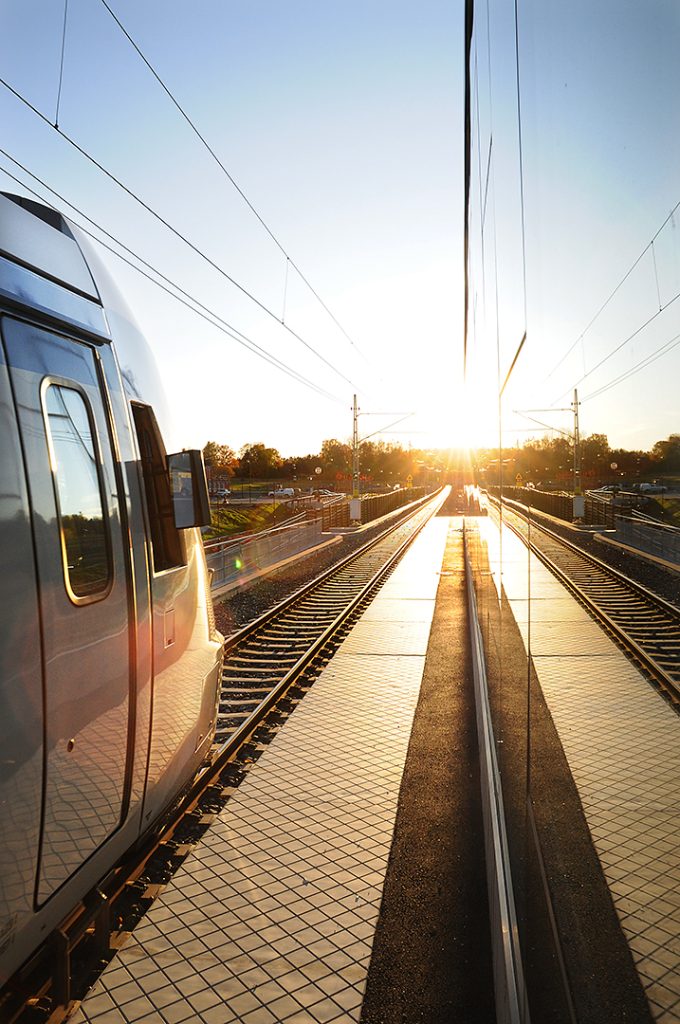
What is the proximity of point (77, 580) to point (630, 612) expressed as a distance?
2.13 metres

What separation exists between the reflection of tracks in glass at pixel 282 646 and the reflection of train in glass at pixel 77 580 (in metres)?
2.53

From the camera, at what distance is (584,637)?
96.3 inches

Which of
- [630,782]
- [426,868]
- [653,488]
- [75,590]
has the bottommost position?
[426,868]

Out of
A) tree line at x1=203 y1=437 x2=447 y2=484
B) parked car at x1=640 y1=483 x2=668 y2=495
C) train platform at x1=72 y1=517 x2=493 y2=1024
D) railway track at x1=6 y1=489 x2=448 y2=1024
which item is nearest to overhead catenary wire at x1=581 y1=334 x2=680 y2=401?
parked car at x1=640 y1=483 x2=668 y2=495

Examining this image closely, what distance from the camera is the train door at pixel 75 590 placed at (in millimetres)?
2908

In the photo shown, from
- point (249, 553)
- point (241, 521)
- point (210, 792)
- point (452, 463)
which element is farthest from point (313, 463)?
point (210, 792)

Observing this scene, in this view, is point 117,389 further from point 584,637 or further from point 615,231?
point 615,231

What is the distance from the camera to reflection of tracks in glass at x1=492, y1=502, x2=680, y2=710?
1.45 meters

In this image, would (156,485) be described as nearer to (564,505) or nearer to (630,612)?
(564,505)

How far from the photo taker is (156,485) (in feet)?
14.5

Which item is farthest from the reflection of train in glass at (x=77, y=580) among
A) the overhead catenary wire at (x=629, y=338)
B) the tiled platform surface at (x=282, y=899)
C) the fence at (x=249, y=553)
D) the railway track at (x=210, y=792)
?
the fence at (x=249, y=553)

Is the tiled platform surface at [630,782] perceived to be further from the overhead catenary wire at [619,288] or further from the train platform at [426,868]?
the overhead catenary wire at [619,288]

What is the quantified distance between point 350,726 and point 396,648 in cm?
391

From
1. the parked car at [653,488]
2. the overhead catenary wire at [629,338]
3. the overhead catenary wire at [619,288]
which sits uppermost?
the overhead catenary wire at [619,288]
